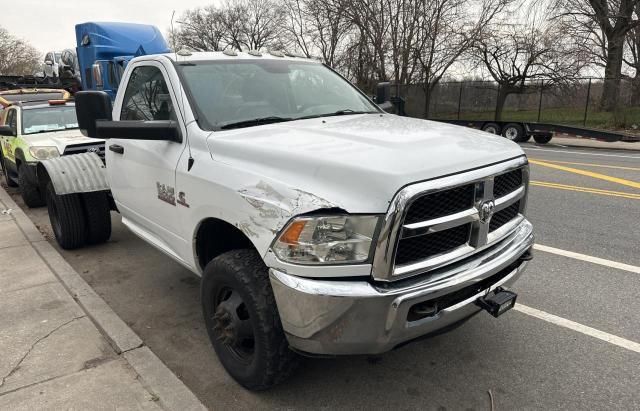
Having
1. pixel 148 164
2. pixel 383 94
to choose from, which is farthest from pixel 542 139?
pixel 148 164

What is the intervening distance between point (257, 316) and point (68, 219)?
366 cm

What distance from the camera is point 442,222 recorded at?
2402 millimetres

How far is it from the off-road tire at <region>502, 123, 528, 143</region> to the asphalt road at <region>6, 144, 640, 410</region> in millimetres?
12815

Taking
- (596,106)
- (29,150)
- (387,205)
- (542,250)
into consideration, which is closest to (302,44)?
(596,106)

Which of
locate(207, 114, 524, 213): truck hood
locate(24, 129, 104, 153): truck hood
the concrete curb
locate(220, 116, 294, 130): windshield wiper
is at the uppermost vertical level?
locate(220, 116, 294, 130): windshield wiper

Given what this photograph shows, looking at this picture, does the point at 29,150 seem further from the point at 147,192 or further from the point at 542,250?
the point at 542,250

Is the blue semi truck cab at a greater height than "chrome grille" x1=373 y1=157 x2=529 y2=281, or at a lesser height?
greater

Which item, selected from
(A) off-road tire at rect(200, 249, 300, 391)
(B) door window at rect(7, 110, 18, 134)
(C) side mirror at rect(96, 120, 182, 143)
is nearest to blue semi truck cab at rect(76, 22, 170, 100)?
(B) door window at rect(7, 110, 18, 134)

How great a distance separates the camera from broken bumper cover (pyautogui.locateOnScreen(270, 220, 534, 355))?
7.38ft

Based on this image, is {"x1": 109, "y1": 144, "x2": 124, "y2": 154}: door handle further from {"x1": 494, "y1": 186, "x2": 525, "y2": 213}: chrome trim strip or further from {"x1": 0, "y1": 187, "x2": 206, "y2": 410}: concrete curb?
{"x1": 494, "y1": 186, "x2": 525, "y2": 213}: chrome trim strip

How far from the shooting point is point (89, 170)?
5117mm

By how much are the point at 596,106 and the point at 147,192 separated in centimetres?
2612

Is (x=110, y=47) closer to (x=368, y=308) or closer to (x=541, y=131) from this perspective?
(x=368, y=308)

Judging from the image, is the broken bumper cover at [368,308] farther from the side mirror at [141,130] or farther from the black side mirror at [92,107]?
the black side mirror at [92,107]
